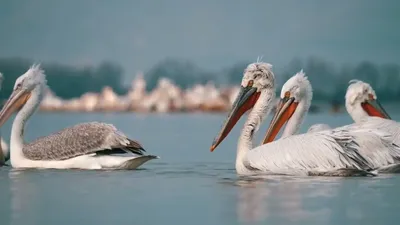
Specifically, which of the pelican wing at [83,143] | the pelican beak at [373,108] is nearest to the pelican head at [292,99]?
the pelican wing at [83,143]

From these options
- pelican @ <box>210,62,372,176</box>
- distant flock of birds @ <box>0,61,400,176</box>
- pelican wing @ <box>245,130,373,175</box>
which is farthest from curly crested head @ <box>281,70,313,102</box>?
pelican wing @ <box>245,130,373,175</box>

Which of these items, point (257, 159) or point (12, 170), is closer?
point (257, 159)

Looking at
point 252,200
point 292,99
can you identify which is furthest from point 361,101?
point 252,200

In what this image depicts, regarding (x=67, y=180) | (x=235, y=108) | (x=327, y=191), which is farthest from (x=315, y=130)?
(x=67, y=180)

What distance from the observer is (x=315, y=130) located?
27.3 feet

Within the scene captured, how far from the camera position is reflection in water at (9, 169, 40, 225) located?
5708 millimetres

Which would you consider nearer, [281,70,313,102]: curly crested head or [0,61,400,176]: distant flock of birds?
[0,61,400,176]: distant flock of birds

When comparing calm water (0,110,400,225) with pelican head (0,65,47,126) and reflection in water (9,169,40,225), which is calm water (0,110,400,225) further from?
pelican head (0,65,47,126)

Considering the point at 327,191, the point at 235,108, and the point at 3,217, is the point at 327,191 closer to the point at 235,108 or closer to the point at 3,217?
the point at 235,108

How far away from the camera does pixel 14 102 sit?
9.12m

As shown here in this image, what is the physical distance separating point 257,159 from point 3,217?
242cm

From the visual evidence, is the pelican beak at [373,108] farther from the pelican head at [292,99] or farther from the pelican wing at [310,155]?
the pelican wing at [310,155]

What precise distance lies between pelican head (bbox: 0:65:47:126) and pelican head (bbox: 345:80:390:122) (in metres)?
3.00

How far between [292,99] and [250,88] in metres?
0.47
